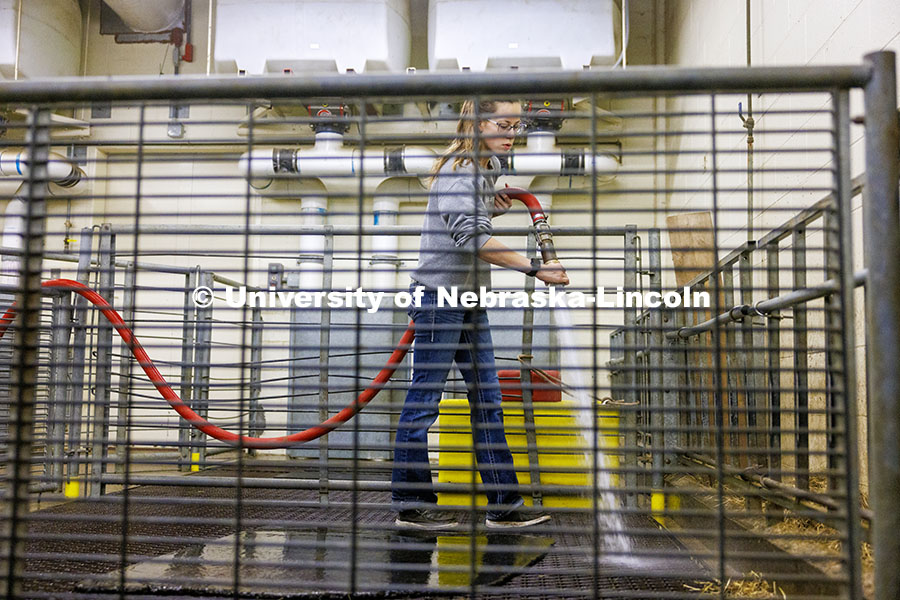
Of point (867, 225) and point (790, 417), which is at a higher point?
point (867, 225)

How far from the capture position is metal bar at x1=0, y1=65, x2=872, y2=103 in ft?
4.33

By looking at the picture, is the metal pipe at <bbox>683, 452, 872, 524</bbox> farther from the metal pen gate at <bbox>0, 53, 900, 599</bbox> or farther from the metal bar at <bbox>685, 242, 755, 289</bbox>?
the metal bar at <bbox>685, 242, 755, 289</bbox>

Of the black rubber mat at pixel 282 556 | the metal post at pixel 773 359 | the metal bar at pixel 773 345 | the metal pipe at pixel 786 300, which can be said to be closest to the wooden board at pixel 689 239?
the metal pipe at pixel 786 300

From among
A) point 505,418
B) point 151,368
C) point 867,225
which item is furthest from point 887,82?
point 151,368

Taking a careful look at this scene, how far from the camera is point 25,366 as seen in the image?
143 centimetres

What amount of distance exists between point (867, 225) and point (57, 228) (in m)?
7.16

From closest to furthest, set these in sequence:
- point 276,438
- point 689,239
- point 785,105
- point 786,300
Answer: point 786,300, point 276,438, point 785,105, point 689,239

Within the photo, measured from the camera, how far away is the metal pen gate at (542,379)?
4.26ft

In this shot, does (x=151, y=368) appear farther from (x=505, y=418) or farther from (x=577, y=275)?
(x=577, y=275)

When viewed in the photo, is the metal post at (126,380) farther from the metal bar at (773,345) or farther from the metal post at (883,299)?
the metal bar at (773,345)

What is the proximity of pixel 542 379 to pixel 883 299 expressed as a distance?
95.7 inches

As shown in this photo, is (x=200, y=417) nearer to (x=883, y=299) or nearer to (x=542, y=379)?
(x=542, y=379)

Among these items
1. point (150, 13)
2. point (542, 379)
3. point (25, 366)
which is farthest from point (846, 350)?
point (150, 13)

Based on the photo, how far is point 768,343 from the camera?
8.36 feet
